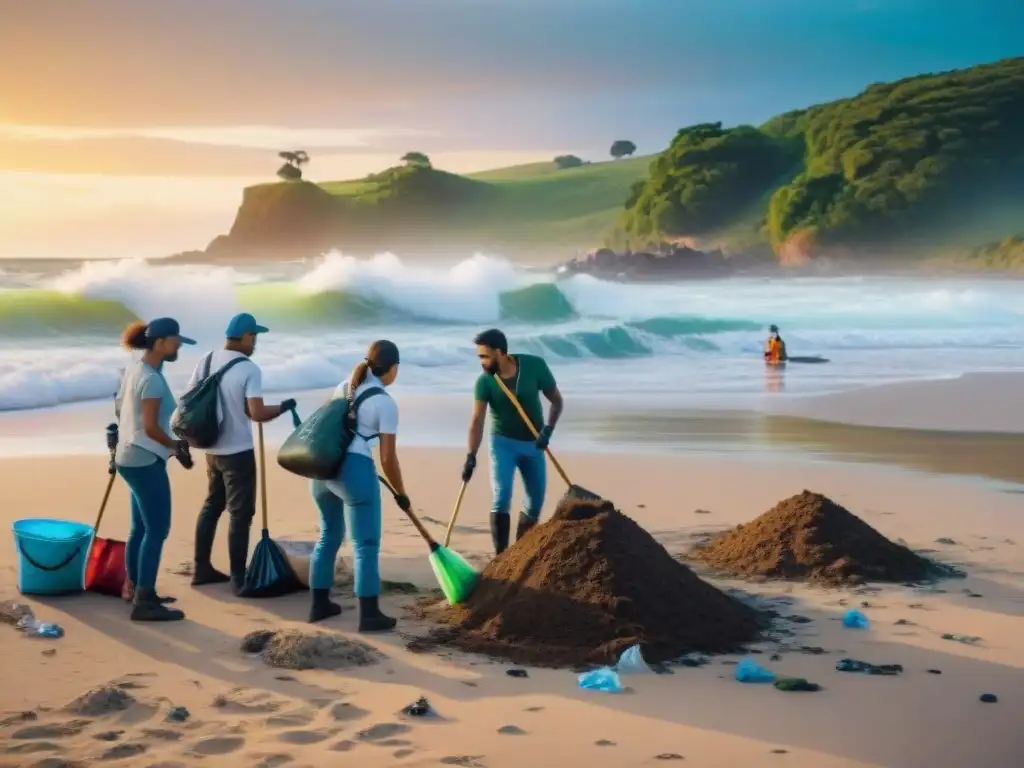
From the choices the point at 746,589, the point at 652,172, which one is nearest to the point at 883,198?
the point at 652,172

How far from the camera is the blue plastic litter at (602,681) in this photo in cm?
555

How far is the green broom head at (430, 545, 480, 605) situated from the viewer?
681 centimetres

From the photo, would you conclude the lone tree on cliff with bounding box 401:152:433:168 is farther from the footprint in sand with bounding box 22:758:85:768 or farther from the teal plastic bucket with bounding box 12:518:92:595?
the footprint in sand with bounding box 22:758:85:768

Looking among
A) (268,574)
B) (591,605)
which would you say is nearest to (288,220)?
(268,574)

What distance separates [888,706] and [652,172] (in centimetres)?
9519

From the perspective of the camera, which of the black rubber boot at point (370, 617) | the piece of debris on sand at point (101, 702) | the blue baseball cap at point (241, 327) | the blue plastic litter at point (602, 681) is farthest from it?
the blue baseball cap at point (241, 327)

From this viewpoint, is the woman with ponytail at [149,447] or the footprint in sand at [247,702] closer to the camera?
the footprint in sand at [247,702]

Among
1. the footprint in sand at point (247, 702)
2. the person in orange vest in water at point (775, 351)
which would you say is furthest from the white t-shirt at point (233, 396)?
the person in orange vest in water at point (775, 351)

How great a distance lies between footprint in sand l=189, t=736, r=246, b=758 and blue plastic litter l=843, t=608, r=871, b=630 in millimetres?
3272

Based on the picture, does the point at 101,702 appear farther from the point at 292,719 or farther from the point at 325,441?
the point at 325,441

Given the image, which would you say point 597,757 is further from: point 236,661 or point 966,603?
point 966,603

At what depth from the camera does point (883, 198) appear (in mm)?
83250

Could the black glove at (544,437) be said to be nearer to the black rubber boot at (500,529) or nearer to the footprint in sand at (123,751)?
the black rubber boot at (500,529)

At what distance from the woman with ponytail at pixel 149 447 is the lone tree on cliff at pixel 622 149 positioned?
88993mm
